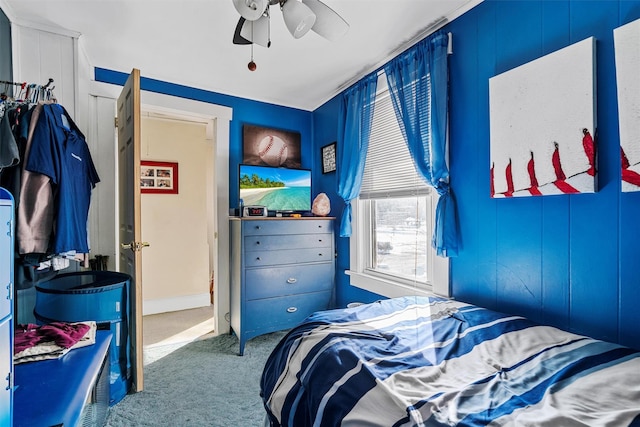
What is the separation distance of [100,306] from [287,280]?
1.41 metres

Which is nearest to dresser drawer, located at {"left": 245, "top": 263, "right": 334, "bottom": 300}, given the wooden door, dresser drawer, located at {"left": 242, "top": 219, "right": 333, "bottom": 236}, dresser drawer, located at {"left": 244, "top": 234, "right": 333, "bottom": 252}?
dresser drawer, located at {"left": 244, "top": 234, "right": 333, "bottom": 252}

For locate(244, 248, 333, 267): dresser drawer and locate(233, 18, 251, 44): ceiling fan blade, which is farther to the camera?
locate(244, 248, 333, 267): dresser drawer

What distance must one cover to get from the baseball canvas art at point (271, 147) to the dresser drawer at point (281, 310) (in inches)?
56.4

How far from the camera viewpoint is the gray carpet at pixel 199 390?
5.82ft

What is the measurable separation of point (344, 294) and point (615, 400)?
232 centimetres

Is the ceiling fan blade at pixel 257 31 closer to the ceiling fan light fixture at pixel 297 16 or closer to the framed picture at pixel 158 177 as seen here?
the ceiling fan light fixture at pixel 297 16

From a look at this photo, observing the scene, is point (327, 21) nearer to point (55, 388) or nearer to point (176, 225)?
point (55, 388)

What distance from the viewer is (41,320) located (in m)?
1.68

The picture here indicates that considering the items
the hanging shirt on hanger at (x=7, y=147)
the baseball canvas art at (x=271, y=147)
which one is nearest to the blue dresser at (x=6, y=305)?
the hanging shirt on hanger at (x=7, y=147)

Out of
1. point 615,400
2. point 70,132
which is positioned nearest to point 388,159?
point 615,400

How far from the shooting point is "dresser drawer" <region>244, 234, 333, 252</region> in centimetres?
263

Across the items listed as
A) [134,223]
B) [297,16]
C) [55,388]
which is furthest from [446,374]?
[134,223]

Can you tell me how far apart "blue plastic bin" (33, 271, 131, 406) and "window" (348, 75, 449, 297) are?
1852mm

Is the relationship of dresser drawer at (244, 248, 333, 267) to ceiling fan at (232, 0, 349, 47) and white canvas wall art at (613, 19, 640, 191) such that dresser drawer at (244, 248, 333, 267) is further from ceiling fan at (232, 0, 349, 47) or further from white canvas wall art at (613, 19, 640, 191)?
white canvas wall art at (613, 19, 640, 191)
